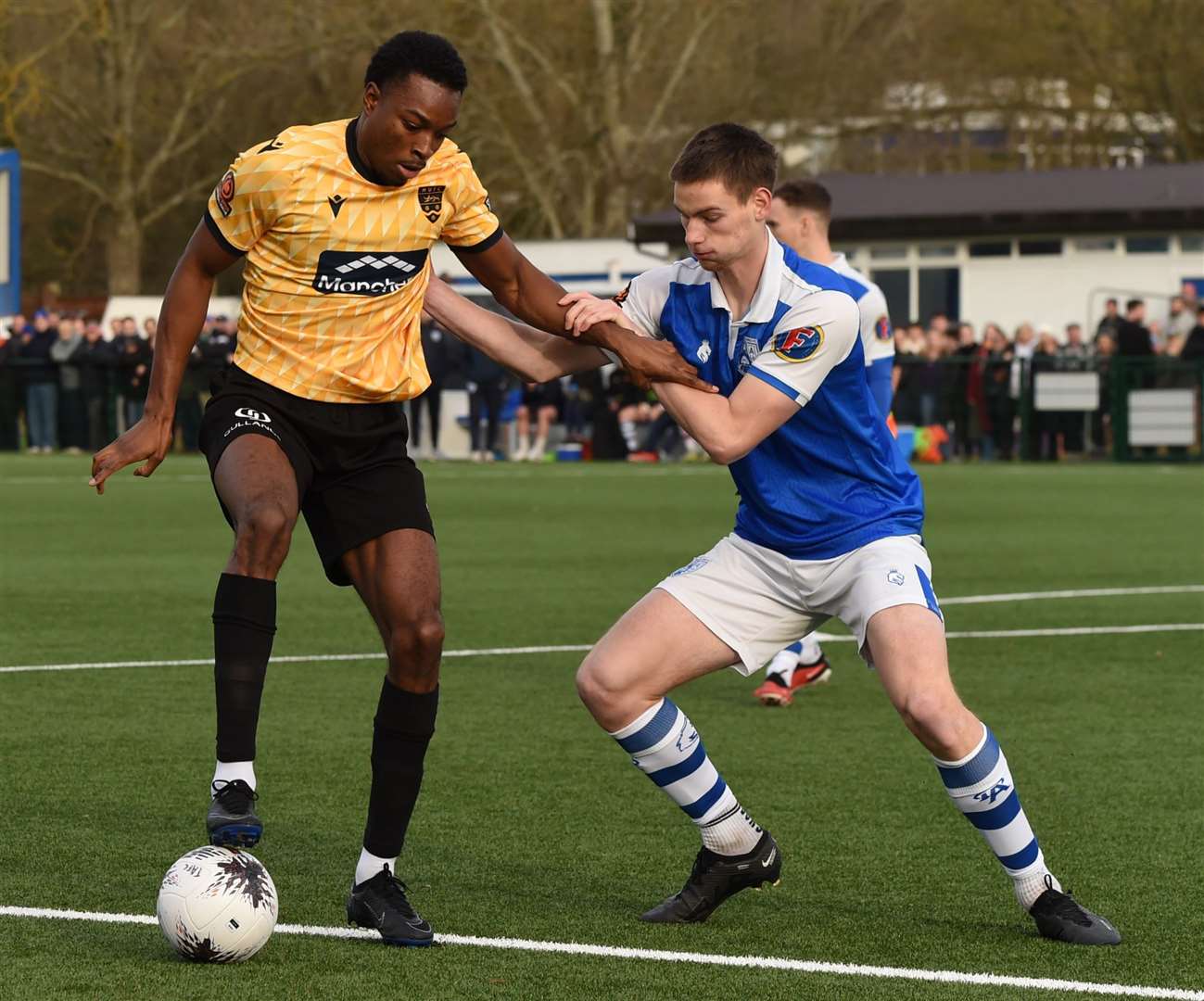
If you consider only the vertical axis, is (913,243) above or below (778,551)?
above

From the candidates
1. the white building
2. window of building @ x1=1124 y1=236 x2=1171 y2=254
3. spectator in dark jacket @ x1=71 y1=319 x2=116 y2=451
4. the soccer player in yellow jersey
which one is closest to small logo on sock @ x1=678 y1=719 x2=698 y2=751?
the soccer player in yellow jersey

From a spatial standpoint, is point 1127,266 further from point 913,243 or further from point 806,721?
A: point 806,721

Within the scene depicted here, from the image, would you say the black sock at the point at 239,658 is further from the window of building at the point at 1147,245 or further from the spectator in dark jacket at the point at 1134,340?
the window of building at the point at 1147,245

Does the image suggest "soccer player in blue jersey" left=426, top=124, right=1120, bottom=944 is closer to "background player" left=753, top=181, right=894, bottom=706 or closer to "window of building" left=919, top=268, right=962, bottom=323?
"background player" left=753, top=181, right=894, bottom=706

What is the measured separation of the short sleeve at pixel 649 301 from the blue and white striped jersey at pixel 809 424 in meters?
0.19

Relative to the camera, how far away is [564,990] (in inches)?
197

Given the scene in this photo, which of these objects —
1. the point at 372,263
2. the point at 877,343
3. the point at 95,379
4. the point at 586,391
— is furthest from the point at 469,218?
the point at 95,379

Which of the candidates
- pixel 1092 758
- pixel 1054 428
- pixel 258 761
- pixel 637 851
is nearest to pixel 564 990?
pixel 637 851

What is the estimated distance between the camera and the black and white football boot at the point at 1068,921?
18.0 feet

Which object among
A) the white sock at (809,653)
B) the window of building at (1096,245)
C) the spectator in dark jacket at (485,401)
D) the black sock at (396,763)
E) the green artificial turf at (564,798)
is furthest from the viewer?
the window of building at (1096,245)

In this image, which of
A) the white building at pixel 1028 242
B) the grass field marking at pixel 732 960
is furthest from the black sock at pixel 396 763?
the white building at pixel 1028 242

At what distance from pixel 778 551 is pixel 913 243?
3306cm

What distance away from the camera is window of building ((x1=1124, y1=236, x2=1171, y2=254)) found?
36688 mm

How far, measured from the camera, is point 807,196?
919 centimetres
